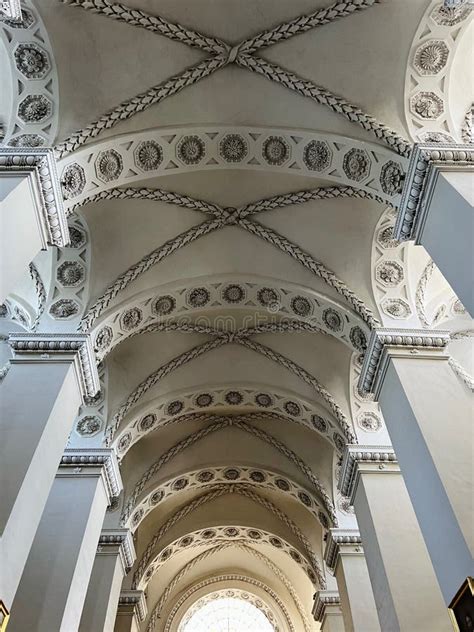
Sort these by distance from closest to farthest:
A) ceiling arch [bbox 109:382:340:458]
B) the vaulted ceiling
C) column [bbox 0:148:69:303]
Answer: column [bbox 0:148:69:303]
the vaulted ceiling
ceiling arch [bbox 109:382:340:458]

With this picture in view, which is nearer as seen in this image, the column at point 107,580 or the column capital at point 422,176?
the column capital at point 422,176

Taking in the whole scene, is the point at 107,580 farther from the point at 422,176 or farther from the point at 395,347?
the point at 422,176

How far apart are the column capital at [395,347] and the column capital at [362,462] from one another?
1.73 meters

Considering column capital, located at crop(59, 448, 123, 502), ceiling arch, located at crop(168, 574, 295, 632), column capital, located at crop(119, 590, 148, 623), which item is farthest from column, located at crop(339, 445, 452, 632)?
ceiling arch, located at crop(168, 574, 295, 632)

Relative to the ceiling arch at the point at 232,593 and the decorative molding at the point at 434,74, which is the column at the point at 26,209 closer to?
the decorative molding at the point at 434,74

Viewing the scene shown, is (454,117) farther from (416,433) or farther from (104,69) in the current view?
(104,69)

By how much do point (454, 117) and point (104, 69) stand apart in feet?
14.0

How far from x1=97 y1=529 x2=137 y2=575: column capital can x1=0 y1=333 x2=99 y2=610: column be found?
439cm

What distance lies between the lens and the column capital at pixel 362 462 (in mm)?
9227

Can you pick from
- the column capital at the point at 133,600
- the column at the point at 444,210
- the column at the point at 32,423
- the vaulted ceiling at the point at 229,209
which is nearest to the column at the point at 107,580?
the vaulted ceiling at the point at 229,209

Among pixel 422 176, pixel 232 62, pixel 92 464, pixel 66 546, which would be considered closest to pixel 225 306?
pixel 92 464

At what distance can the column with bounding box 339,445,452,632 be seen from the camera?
7.15 meters

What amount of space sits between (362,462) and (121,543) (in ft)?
16.0

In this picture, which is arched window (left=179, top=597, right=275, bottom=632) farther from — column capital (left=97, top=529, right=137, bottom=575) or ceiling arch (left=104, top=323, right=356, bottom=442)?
ceiling arch (left=104, top=323, right=356, bottom=442)
